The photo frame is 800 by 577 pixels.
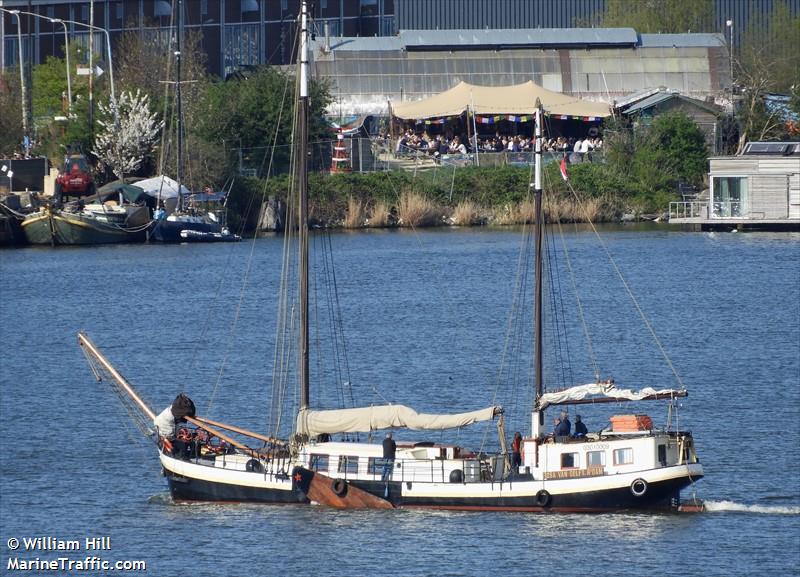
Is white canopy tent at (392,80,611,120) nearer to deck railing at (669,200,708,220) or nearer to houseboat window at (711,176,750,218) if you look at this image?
deck railing at (669,200,708,220)

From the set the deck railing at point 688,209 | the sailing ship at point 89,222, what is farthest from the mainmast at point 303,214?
the deck railing at point 688,209

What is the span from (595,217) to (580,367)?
5130 centimetres

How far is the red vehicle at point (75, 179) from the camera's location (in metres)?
108

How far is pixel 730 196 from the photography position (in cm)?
10506

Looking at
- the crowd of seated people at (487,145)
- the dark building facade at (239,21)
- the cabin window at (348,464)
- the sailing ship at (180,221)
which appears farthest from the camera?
the dark building facade at (239,21)

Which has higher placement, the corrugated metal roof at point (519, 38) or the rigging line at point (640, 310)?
the corrugated metal roof at point (519, 38)

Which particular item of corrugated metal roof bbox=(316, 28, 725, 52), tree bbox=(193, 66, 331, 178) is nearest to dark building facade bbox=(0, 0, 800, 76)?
corrugated metal roof bbox=(316, 28, 725, 52)

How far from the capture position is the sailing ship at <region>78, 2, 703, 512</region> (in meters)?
39.7

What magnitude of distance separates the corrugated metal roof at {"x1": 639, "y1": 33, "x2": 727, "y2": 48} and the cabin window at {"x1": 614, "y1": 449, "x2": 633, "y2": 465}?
90644mm

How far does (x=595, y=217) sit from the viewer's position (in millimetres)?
A: 110125

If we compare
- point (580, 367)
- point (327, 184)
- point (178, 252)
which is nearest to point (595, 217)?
point (327, 184)

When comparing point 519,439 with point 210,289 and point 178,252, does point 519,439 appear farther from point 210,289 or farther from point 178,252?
point 178,252

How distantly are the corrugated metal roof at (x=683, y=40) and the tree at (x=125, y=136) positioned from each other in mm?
35335

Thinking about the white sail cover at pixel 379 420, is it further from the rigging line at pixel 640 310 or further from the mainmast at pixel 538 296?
the rigging line at pixel 640 310
